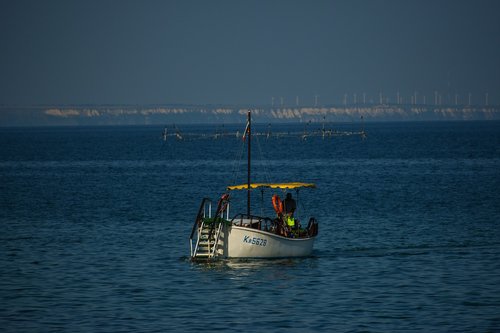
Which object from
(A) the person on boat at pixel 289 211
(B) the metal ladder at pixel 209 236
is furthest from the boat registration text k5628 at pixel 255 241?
(A) the person on boat at pixel 289 211

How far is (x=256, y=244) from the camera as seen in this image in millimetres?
43719

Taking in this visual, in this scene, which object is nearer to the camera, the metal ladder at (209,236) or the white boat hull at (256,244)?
the white boat hull at (256,244)

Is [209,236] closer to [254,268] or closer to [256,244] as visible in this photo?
[256,244]

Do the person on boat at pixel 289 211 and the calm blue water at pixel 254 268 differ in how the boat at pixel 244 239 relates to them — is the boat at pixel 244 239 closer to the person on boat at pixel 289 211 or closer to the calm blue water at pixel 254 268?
the person on boat at pixel 289 211

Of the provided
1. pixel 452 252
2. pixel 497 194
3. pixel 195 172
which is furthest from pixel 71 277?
pixel 195 172

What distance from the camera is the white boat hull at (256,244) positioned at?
43.3 metres

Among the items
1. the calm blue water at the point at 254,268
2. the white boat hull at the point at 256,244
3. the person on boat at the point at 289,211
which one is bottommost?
the calm blue water at the point at 254,268

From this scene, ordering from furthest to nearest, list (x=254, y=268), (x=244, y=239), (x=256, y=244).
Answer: (x=256, y=244) < (x=244, y=239) < (x=254, y=268)

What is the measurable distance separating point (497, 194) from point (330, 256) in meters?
36.8

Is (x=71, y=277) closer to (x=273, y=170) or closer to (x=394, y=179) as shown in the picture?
(x=394, y=179)

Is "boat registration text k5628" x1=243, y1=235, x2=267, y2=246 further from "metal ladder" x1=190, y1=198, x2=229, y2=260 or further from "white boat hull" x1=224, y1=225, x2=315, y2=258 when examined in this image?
"metal ladder" x1=190, y1=198, x2=229, y2=260

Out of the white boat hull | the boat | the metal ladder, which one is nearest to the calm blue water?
the white boat hull

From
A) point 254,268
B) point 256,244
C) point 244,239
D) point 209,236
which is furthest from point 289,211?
point 209,236

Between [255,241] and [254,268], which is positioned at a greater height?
[255,241]
